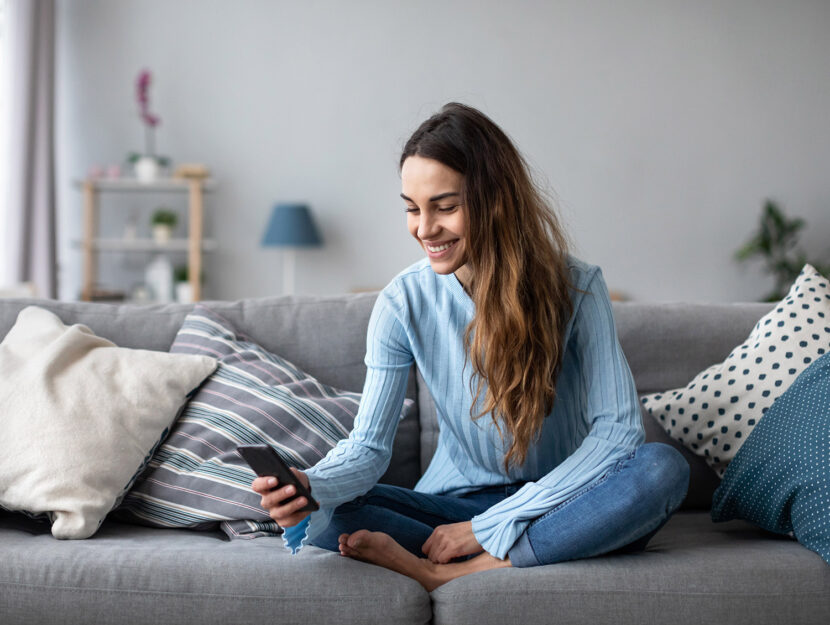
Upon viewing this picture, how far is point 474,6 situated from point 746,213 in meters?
2.07

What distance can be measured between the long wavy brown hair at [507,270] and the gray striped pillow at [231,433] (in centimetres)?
39

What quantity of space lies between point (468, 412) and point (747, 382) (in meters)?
0.60

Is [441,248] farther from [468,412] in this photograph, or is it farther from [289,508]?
[289,508]

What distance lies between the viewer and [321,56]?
5125mm

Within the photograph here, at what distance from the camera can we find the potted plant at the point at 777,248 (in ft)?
16.6

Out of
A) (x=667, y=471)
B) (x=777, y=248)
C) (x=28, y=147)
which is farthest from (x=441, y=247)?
(x=777, y=248)

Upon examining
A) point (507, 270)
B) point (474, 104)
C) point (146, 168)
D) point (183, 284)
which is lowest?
point (183, 284)

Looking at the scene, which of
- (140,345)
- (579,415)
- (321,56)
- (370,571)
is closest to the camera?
(370,571)

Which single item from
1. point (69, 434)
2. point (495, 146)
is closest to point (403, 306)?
point (495, 146)

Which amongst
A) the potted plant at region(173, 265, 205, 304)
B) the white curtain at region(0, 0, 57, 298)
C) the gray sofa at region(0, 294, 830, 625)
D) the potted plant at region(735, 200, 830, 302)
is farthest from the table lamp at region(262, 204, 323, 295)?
the gray sofa at region(0, 294, 830, 625)

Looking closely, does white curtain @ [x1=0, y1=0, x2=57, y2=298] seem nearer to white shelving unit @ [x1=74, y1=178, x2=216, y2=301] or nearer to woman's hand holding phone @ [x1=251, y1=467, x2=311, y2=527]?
white shelving unit @ [x1=74, y1=178, x2=216, y2=301]

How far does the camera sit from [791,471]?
56.2 inches

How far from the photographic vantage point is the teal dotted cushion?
1371mm

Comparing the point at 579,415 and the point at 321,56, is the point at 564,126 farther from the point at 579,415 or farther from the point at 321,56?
the point at 579,415
